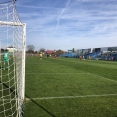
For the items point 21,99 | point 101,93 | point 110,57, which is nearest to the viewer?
point 21,99

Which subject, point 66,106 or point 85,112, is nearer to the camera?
point 85,112

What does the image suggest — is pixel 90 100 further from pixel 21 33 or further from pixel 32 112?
pixel 21 33

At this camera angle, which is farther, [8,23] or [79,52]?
[79,52]

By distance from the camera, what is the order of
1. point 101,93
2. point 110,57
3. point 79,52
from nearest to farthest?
point 101,93 → point 110,57 → point 79,52

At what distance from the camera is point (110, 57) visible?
160ft

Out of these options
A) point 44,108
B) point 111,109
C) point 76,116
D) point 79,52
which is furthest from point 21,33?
point 79,52

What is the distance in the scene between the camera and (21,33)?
19.0ft

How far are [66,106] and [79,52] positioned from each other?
6677 cm

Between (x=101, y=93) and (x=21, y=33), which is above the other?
(x=21, y=33)

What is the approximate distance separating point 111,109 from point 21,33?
3.49 metres

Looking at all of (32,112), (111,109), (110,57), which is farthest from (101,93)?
(110,57)

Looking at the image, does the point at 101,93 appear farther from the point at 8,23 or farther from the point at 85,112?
the point at 8,23

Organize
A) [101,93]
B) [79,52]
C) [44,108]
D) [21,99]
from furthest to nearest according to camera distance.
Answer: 1. [79,52]
2. [101,93]
3. [21,99]
4. [44,108]

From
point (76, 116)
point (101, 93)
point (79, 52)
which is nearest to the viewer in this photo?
point (76, 116)
